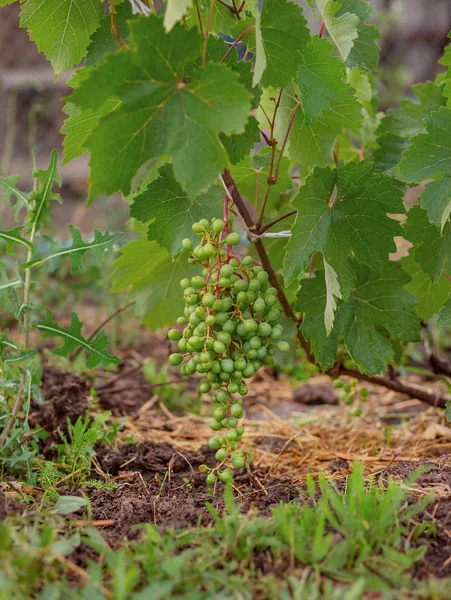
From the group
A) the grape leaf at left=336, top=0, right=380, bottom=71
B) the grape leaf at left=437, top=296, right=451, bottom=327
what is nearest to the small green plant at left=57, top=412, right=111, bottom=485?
the grape leaf at left=437, top=296, right=451, bottom=327

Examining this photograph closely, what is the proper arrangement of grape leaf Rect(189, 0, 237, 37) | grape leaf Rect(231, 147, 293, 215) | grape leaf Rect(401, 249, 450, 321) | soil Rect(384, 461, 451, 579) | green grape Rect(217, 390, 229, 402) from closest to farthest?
soil Rect(384, 461, 451, 579) < green grape Rect(217, 390, 229, 402) < grape leaf Rect(189, 0, 237, 37) < grape leaf Rect(231, 147, 293, 215) < grape leaf Rect(401, 249, 450, 321)

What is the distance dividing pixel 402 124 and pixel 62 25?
1.16m

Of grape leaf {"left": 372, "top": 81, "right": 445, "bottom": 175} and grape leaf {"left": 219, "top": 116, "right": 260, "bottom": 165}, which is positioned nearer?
grape leaf {"left": 219, "top": 116, "right": 260, "bottom": 165}

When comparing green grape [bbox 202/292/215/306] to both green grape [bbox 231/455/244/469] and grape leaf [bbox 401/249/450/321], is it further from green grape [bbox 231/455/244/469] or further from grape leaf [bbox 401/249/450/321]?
grape leaf [bbox 401/249/450/321]

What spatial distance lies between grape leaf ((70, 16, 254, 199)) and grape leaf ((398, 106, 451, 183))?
57 cm

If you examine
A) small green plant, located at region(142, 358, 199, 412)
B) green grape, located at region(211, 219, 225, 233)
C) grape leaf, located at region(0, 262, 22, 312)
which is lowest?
small green plant, located at region(142, 358, 199, 412)

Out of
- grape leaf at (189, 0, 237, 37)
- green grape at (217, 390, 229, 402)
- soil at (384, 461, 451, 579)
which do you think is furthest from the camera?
grape leaf at (189, 0, 237, 37)

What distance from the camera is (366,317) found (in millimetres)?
1911

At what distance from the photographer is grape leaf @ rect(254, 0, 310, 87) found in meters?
1.44

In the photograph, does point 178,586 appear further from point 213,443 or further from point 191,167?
point 191,167

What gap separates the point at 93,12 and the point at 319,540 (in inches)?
58.3

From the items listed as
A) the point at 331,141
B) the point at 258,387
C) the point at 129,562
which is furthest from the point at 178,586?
the point at 258,387

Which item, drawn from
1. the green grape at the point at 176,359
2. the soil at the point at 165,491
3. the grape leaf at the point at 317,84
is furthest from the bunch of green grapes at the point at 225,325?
the grape leaf at the point at 317,84

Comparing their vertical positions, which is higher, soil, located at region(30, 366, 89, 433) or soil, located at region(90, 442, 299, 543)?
soil, located at region(30, 366, 89, 433)
